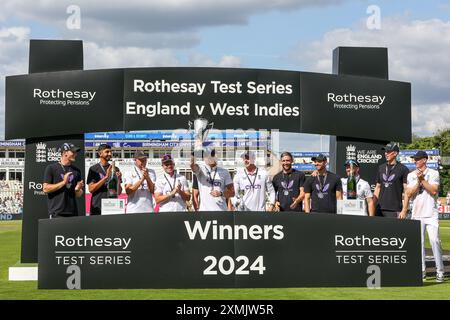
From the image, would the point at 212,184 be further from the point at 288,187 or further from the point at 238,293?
the point at 238,293

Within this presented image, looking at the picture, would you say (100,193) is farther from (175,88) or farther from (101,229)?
(175,88)

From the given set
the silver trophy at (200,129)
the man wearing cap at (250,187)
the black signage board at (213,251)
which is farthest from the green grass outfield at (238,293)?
the silver trophy at (200,129)

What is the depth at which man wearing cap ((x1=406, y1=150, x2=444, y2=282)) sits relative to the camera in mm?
10922

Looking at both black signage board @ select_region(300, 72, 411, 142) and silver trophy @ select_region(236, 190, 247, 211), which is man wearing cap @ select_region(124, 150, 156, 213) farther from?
black signage board @ select_region(300, 72, 411, 142)

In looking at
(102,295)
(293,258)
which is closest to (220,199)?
(293,258)

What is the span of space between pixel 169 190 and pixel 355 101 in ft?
13.4

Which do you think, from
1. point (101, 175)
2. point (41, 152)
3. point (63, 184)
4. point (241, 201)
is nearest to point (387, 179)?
point (241, 201)

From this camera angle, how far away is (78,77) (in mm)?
12297

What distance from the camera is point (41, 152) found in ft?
42.4

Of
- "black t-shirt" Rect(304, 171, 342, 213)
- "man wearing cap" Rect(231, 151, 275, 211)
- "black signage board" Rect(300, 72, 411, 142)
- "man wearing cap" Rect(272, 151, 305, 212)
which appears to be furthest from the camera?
"black signage board" Rect(300, 72, 411, 142)

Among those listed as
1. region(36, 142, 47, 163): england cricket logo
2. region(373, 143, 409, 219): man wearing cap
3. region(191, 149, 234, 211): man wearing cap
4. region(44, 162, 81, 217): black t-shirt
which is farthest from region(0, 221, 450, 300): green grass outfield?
region(36, 142, 47, 163): england cricket logo

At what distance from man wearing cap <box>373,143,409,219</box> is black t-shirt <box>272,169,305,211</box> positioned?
1364mm

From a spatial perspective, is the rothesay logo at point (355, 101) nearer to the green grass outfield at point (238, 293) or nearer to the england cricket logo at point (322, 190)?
the england cricket logo at point (322, 190)
